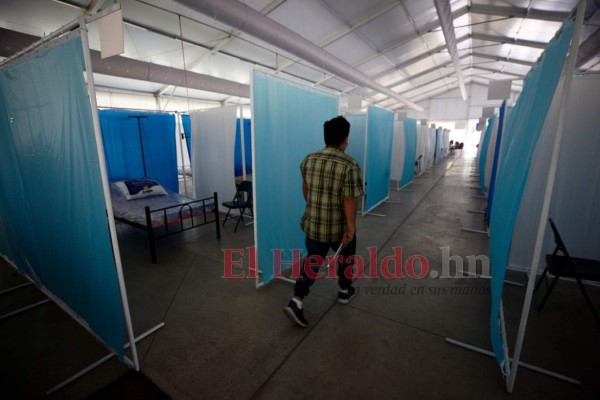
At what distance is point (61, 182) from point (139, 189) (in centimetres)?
292

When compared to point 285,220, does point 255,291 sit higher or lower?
lower

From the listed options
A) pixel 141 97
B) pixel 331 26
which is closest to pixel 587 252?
pixel 331 26

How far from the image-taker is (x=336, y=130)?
5.82 ft

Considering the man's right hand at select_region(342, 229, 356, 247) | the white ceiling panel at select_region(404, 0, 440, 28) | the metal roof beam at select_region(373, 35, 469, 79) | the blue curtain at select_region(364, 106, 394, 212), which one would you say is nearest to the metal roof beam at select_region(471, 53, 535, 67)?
the metal roof beam at select_region(373, 35, 469, 79)

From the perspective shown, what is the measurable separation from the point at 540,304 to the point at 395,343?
1.32 m

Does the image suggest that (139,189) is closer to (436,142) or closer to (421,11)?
(421,11)

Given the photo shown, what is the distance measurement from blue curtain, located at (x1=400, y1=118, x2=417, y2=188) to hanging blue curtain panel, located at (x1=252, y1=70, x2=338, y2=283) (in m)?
4.98

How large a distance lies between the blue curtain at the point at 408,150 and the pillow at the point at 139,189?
582cm

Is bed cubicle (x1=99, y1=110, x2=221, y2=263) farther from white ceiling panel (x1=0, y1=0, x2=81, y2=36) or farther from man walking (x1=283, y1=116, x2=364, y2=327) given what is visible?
man walking (x1=283, y1=116, x2=364, y2=327)

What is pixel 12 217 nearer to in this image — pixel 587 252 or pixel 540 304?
pixel 540 304

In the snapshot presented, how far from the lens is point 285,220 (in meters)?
2.73

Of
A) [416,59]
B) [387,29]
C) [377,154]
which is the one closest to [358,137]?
[377,154]

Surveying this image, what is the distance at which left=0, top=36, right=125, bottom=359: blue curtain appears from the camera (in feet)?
4.53

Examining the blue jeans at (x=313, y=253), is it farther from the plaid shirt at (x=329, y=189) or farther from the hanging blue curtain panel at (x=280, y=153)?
the hanging blue curtain panel at (x=280, y=153)
